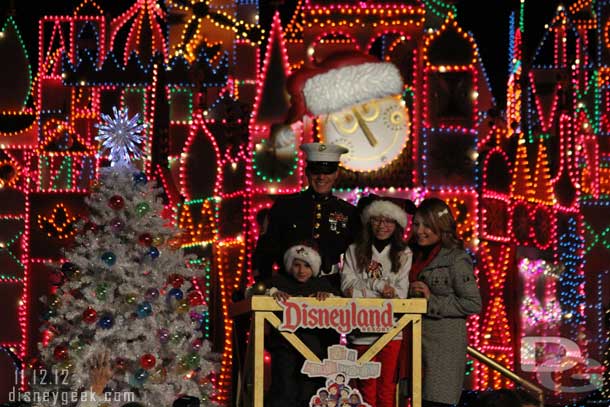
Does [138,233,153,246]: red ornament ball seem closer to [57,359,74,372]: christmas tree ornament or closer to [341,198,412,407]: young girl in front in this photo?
[57,359,74,372]: christmas tree ornament

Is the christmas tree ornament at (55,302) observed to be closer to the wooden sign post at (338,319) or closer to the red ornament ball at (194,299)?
the red ornament ball at (194,299)

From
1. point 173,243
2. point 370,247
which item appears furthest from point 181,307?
point 370,247

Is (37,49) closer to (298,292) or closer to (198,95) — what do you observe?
(198,95)

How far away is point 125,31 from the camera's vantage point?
1130 inches

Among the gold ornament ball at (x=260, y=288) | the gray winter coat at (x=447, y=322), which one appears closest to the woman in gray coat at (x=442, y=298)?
the gray winter coat at (x=447, y=322)

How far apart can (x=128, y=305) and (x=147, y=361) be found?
59 cm

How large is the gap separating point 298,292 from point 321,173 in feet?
4.34

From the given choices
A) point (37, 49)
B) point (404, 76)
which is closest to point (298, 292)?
point (404, 76)

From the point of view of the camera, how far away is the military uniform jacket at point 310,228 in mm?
11891

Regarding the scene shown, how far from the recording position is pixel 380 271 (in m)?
11.0

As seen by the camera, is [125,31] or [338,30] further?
[125,31]

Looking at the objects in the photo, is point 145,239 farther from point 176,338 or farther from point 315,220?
point 315,220

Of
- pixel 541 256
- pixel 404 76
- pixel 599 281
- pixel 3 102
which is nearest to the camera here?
pixel 404 76

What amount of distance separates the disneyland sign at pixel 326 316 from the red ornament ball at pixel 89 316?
3.13m
